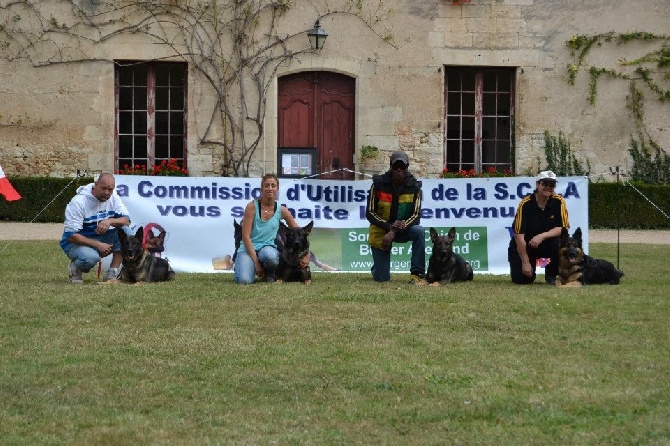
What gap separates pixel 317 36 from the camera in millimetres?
20719

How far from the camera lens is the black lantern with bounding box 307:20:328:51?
67.9ft

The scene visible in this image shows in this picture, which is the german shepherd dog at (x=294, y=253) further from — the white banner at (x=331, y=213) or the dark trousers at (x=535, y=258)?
the dark trousers at (x=535, y=258)

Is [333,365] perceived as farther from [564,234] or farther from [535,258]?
[535,258]

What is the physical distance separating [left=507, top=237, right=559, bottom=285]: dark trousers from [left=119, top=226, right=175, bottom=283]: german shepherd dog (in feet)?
11.4

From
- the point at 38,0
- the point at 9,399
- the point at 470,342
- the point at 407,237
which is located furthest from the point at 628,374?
the point at 38,0

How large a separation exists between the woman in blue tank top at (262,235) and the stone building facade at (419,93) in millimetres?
8670

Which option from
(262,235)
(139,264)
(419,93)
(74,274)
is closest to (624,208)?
(419,93)

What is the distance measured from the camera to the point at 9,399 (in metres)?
6.62

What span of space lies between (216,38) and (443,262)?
397 inches

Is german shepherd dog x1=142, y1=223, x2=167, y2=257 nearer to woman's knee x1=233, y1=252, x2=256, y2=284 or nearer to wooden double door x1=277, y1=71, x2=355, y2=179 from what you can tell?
woman's knee x1=233, y1=252, x2=256, y2=284

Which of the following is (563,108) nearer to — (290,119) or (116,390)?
(290,119)

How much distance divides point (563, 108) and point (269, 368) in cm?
1490

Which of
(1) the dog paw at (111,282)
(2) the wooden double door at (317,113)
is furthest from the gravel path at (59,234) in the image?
(1) the dog paw at (111,282)

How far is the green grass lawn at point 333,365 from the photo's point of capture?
6027 millimetres
